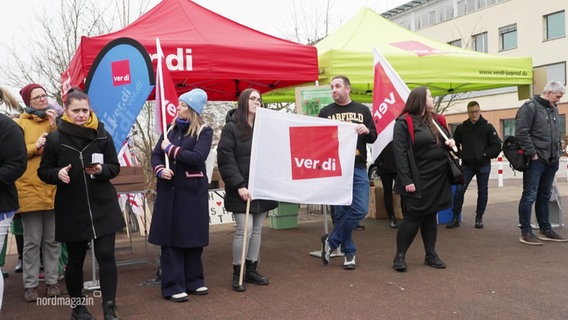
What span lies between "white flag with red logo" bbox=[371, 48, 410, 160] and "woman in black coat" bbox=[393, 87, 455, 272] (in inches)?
19.7

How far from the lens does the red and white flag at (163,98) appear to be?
4691 millimetres

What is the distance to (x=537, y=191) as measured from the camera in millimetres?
6559

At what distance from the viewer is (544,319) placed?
3.72 meters

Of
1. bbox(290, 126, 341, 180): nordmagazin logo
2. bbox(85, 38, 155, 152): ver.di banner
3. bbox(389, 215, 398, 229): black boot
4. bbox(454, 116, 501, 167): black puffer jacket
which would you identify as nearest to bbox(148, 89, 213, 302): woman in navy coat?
bbox(85, 38, 155, 152): ver.di banner

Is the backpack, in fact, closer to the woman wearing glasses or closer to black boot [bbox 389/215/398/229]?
black boot [bbox 389/215/398/229]

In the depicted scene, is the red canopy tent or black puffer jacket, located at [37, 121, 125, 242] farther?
the red canopy tent

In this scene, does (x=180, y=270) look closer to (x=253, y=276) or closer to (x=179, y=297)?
(x=179, y=297)

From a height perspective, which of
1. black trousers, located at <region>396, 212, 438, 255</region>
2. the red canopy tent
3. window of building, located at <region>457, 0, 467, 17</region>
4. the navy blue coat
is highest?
window of building, located at <region>457, 0, 467, 17</region>

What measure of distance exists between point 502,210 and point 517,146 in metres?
3.68

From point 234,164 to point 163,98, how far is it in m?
0.90

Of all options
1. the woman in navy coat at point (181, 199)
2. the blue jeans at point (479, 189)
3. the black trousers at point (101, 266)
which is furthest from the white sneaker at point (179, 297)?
the blue jeans at point (479, 189)

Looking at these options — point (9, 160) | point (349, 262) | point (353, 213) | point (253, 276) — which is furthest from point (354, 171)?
point (9, 160)

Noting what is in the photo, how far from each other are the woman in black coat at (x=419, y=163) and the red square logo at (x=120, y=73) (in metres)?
2.68

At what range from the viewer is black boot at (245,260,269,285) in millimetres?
4863
